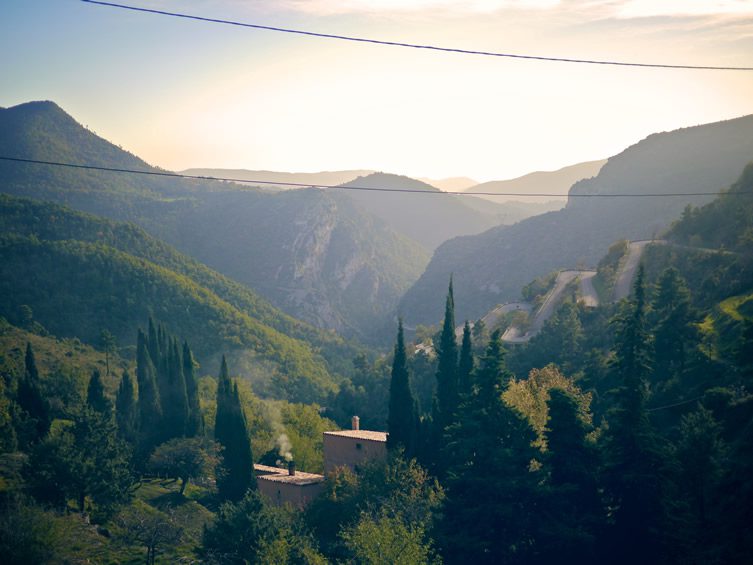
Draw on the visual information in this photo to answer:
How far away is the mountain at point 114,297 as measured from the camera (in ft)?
282

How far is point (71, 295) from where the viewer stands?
87.9 metres

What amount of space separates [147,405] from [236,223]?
438 ft

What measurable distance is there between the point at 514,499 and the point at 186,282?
8481 centimetres

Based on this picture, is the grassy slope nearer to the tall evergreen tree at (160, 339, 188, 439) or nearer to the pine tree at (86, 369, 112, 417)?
the pine tree at (86, 369, 112, 417)

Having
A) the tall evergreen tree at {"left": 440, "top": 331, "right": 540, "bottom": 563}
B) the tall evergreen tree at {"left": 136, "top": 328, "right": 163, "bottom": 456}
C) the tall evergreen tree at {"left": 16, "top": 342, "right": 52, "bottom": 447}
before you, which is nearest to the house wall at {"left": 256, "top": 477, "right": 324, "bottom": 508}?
the tall evergreen tree at {"left": 136, "top": 328, "right": 163, "bottom": 456}

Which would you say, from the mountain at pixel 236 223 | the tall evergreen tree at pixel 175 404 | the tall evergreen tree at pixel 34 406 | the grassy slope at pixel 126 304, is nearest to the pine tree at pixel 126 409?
the tall evergreen tree at pixel 175 404

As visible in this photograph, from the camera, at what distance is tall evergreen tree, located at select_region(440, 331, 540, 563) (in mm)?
27250

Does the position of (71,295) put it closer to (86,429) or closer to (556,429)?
(86,429)

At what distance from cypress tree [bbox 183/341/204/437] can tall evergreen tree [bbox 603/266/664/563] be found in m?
36.5

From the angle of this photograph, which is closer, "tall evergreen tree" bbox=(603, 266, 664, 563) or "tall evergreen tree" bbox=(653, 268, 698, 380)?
"tall evergreen tree" bbox=(603, 266, 664, 563)

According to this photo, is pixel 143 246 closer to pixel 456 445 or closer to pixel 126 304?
pixel 126 304

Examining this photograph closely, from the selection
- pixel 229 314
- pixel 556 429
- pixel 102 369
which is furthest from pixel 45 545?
pixel 229 314

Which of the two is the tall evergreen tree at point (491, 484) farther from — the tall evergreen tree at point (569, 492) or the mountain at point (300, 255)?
the mountain at point (300, 255)

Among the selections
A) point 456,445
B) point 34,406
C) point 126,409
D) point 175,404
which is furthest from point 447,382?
point 126,409
